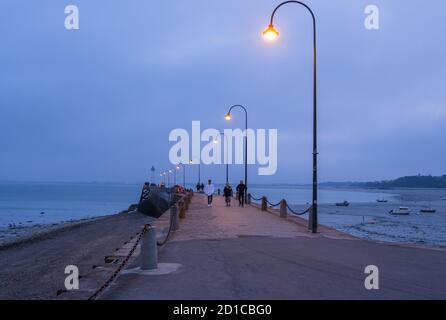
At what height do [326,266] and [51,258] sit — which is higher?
[326,266]

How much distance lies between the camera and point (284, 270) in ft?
32.8

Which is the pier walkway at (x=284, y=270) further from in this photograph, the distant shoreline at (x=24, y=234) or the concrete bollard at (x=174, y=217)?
the distant shoreline at (x=24, y=234)

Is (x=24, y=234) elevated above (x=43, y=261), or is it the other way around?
(x=43, y=261)

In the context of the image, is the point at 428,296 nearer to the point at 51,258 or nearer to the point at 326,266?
the point at 326,266

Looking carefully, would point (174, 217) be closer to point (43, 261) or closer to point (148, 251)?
point (148, 251)

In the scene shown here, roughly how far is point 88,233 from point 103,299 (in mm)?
34572

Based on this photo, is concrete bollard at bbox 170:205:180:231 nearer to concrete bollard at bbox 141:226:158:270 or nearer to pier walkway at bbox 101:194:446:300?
pier walkway at bbox 101:194:446:300

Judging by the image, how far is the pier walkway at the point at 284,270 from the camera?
798 centimetres

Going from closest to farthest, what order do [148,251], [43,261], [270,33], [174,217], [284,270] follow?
[284,270]
[148,251]
[270,33]
[174,217]
[43,261]

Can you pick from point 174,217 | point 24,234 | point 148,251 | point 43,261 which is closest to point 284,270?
point 148,251

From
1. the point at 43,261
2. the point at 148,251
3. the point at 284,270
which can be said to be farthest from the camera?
the point at 43,261

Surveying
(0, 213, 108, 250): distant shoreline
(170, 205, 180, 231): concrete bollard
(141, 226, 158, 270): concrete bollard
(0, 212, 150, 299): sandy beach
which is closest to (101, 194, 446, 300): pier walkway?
(141, 226, 158, 270): concrete bollard
